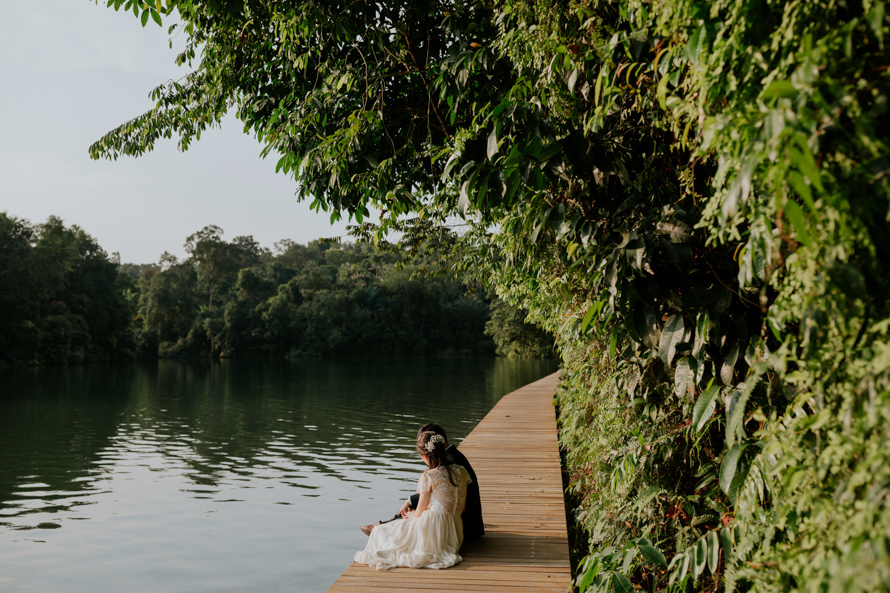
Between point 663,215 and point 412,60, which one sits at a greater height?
point 412,60

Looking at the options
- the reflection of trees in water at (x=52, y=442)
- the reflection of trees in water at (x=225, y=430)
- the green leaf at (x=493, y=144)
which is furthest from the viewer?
the reflection of trees in water at (x=225, y=430)

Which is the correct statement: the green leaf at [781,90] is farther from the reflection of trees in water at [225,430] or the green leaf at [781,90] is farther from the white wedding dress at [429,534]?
the reflection of trees in water at [225,430]

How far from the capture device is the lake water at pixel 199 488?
687 centimetres

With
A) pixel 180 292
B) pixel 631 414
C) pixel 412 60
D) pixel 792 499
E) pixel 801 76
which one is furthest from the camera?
pixel 180 292

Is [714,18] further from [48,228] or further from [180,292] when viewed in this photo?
[180,292]

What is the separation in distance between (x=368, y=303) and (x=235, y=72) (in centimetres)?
5967

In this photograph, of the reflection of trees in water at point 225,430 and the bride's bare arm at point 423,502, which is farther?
the reflection of trees in water at point 225,430

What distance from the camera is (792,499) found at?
4.56 feet

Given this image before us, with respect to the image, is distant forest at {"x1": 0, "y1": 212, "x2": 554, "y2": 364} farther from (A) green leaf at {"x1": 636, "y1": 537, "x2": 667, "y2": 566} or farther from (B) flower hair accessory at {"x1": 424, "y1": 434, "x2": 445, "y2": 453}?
(A) green leaf at {"x1": 636, "y1": 537, "x2": 667, "y2": 566}

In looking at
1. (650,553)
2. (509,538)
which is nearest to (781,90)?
(650,553)

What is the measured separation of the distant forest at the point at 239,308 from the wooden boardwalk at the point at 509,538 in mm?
38185

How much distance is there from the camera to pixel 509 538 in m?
4.89

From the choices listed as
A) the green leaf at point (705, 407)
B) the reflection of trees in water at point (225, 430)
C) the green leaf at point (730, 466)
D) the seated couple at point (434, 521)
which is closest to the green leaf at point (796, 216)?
the green leaf at point (730, 466)

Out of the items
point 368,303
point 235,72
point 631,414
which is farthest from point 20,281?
point 631,414
